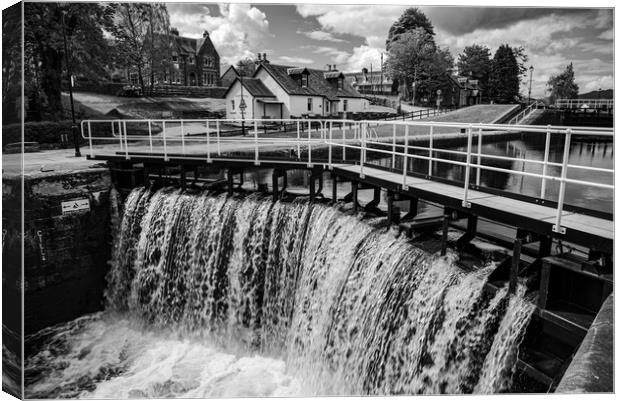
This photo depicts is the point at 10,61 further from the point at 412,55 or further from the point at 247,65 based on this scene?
the point at 247,65

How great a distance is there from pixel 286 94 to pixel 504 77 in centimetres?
3080

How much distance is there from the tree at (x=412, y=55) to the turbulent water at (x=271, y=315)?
39.3 m

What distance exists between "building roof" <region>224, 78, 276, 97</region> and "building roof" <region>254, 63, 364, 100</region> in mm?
1295

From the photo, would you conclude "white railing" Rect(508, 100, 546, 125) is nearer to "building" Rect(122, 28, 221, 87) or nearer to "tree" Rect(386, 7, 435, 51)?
"tree" Rect(386, 7, 435, 51)

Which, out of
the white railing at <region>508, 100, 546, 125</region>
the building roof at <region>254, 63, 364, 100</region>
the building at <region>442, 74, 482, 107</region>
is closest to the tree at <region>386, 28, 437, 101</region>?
the building at <region>442, 74, 482, 107</region>

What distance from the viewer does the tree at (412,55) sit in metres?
45.3

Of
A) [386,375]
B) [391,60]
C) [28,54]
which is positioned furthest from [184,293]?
[391,60]

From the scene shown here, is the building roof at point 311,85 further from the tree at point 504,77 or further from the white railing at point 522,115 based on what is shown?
the tree at point 504,77

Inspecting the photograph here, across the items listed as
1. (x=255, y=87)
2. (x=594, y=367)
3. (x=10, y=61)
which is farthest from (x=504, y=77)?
(x=594, y=367)

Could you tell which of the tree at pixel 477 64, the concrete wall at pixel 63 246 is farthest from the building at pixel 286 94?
the concrete wall at pixel 63 246

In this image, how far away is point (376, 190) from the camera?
27.5ft

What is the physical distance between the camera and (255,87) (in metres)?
37.4

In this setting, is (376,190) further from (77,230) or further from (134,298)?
(77,230)

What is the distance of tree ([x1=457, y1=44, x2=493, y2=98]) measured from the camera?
174 ft
